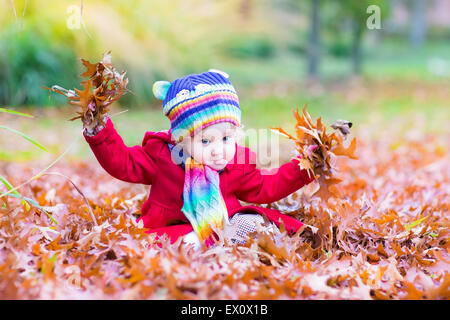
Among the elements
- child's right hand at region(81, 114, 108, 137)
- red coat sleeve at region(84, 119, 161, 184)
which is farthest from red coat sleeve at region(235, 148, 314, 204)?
child's right hand at region(81, 114, 108, 137)

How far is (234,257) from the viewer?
1805 mm

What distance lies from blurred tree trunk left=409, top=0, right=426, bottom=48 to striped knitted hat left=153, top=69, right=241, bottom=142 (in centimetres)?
1640

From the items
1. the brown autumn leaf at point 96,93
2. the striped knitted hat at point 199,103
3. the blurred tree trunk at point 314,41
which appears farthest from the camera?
the blurred tree trunk at point 314,41

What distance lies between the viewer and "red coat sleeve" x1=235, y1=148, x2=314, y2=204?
213 cm

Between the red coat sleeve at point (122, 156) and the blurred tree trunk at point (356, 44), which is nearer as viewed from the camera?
the red coat sleeve at point (122, 156)

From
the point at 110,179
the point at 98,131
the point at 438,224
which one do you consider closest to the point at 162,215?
the point at 98,131

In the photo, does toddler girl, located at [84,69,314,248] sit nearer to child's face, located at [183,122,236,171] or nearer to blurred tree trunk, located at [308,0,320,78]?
child's face, located at [183,122,236,171]

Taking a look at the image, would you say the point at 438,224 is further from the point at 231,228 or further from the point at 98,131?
the point at 98,131

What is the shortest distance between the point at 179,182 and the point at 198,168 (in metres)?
0.12

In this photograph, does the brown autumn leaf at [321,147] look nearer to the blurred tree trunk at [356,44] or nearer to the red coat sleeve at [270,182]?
the red coat sleeve at [270,182]

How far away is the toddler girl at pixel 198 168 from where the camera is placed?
6.53 ft

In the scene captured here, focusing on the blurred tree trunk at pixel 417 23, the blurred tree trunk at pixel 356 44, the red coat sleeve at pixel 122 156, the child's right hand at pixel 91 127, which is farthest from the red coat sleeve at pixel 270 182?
the blurred tree trunk at pixel 417 23

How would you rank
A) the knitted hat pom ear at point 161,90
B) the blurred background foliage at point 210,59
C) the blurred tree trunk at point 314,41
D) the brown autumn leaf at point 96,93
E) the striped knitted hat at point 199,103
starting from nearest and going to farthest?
the brown autumn leaf at point 96,93 → the striped knitted hat at point 199,103 → the knitted hat pom ear at point 161,90 → the blurred background foliage at point 210,59 → the blurred tree trunk at point 314,41

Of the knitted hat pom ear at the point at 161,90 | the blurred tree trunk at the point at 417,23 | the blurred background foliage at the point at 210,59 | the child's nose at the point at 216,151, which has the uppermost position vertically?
the blurred tree trunk at the point at 417,23
